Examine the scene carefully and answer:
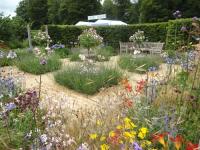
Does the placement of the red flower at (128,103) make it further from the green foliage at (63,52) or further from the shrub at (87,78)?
the green foliage at (63,52)

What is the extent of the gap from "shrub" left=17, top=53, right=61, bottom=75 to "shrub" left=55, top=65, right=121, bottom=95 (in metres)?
1.52

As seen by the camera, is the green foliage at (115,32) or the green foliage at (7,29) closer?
the green foliage at (7,29)

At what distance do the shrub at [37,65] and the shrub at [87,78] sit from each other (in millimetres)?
1521

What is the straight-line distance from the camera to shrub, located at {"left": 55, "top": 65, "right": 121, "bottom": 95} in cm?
887

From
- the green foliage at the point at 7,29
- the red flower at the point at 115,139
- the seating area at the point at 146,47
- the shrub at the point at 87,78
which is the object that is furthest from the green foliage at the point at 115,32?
the red flower at the point at 115,139

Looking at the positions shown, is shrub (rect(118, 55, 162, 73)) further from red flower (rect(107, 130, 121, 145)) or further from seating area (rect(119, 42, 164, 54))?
red flower (rect(107, 130, 121, 145))

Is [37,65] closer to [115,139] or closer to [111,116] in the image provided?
[111,116]

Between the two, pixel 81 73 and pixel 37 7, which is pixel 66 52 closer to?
pixel 81 73

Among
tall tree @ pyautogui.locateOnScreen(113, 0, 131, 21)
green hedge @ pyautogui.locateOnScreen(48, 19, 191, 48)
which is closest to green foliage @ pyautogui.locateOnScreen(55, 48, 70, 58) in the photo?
green hedge @ pyautogui.locateOnScreen(48, 19, 191, 48)

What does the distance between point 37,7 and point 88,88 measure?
51.1 m

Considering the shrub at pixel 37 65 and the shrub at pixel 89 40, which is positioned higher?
the shrub at pixel 89 40

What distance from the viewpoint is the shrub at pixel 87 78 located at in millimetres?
8867

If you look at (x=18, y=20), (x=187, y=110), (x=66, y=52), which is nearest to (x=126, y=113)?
(x=187, y=110)

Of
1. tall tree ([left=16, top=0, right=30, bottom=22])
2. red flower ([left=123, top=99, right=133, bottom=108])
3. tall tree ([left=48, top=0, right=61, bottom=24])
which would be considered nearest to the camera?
red flower ([left=123, top=99, right=133, bottom=108])
